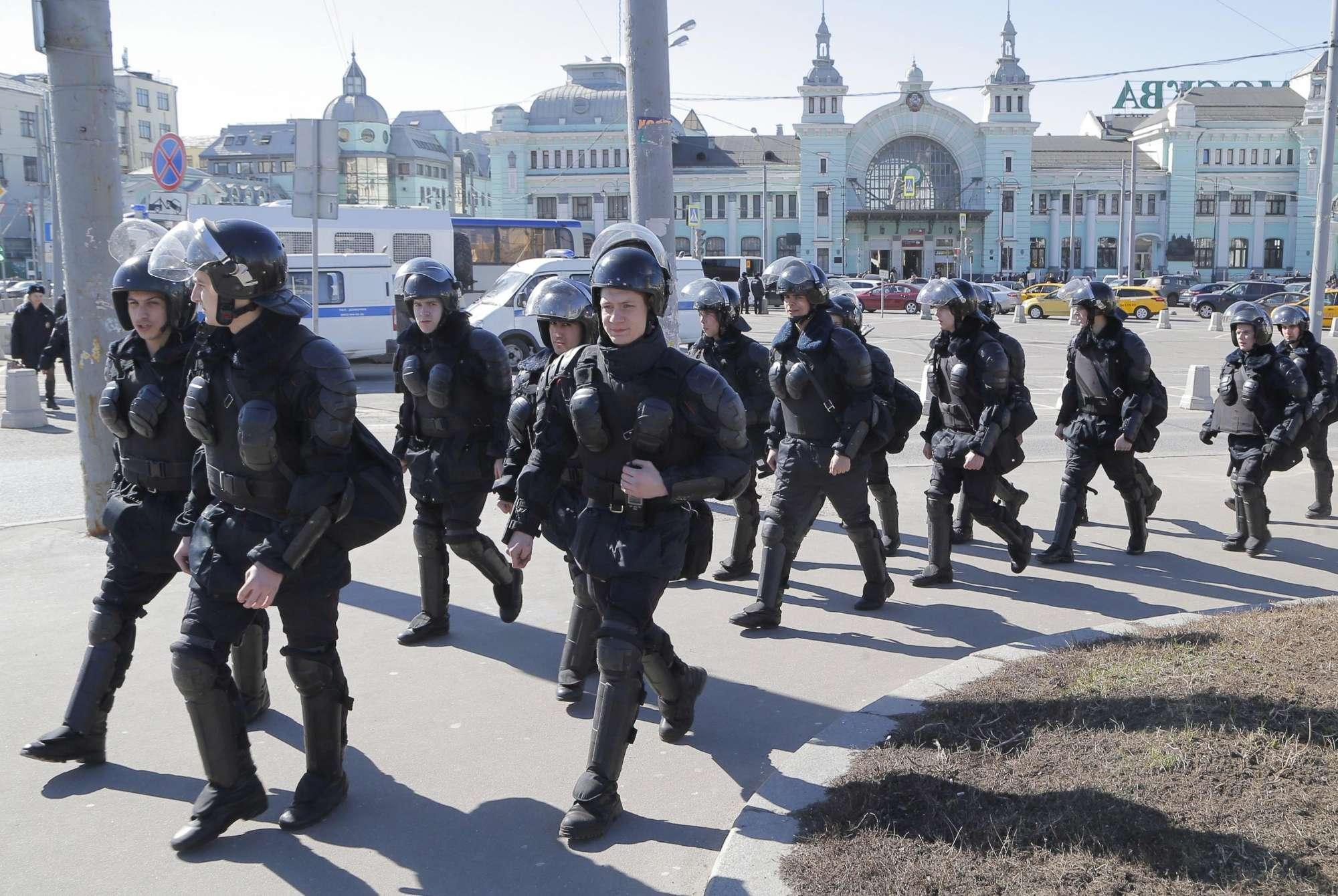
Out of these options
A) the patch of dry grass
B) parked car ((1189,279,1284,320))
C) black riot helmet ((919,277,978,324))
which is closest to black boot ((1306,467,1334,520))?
black riot helmet ((919,277,978,324))

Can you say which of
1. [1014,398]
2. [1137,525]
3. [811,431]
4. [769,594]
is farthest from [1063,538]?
[769,594]

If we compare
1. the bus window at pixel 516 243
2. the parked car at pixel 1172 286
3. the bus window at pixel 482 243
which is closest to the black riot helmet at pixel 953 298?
the bus window at pixel 482 243

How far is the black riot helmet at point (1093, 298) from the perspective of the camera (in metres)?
7.52

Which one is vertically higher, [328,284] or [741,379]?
[328,284]

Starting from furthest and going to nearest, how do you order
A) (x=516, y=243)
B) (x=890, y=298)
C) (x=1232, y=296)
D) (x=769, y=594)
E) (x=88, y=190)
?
(x=890, y=298), (x=1232, y=296), (x=516, y=243), (x=88, y=190), (x=769, y=594)

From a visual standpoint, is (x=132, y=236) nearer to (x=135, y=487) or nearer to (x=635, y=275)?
(x=135, y=487)

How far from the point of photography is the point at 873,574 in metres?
6.64

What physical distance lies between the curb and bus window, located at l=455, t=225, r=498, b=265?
27266mm

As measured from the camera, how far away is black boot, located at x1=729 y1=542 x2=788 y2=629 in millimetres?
6234

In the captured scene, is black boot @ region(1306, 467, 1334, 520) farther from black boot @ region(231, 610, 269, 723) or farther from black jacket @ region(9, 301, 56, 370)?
black jacket @ region(9, 301, 56, 370)

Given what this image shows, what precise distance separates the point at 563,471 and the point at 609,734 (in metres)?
1.08

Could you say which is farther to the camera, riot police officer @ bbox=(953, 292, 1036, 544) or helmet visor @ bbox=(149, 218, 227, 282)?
riot police officer @ bbox=(953, 292, 1036, 544)

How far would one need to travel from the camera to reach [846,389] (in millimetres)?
Answer: 6383

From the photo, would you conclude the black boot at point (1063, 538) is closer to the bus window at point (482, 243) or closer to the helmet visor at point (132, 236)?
the helmet visor at point (132, 236)
